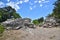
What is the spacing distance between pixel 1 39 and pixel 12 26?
4.31 meters

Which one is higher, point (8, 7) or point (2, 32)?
point (2, 32)

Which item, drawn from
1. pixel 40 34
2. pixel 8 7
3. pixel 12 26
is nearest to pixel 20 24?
pixel 12 26

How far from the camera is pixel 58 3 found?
118 feet

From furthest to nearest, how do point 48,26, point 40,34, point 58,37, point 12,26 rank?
point 48,26 → point 12,26 → point 40,34 → point 58,37

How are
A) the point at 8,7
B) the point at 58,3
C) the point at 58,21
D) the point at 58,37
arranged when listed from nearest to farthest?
1. the point at 58,37
2. the point at 58,21
3. the point at 58,3
4. the point at 8,7

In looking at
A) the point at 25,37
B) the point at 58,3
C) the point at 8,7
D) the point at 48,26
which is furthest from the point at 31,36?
the point at 8,7

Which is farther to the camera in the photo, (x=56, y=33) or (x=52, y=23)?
(x=52, y=23)

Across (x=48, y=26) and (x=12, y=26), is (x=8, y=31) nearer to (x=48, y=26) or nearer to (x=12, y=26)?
(x=12, y=26)

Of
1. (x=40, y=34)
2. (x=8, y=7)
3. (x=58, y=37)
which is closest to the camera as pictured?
(x=58, y=37)

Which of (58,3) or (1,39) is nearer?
(1,39)

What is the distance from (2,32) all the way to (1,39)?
1.81m

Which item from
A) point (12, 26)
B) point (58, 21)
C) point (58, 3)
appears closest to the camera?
point (12, 26)

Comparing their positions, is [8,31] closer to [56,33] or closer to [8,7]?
[56,33]

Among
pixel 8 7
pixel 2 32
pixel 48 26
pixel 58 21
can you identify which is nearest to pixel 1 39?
pixel 2 32
